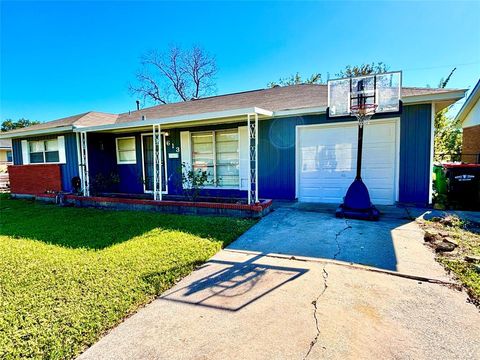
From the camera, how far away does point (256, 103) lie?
9156mm

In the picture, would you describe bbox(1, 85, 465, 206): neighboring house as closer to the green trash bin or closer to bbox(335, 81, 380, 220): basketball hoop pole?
bbox(335, 81, 380, 220): basketball hoop pole

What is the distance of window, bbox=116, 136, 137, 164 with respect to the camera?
10.2 m

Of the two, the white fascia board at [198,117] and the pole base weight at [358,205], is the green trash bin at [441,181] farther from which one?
the white fascia board at [198,117]

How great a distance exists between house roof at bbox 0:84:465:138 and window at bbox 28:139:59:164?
0.60m

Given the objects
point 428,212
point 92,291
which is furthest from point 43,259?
point 428,212

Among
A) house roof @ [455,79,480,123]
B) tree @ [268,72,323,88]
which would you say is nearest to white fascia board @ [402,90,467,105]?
house roof @ [455,79,480,123]

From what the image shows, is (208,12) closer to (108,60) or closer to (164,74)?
(108,60)

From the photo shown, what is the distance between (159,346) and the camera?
2217 mm

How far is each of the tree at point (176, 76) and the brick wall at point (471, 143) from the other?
1949 centimetres

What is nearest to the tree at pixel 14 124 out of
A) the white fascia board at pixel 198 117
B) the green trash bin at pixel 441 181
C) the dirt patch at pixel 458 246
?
the white fascia board at pixel 198 117

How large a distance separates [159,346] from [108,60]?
18930 mm

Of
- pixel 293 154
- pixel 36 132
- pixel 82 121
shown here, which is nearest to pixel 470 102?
pixel 293 154

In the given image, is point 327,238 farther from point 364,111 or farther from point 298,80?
point 298,80

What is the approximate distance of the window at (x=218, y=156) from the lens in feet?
28.3
